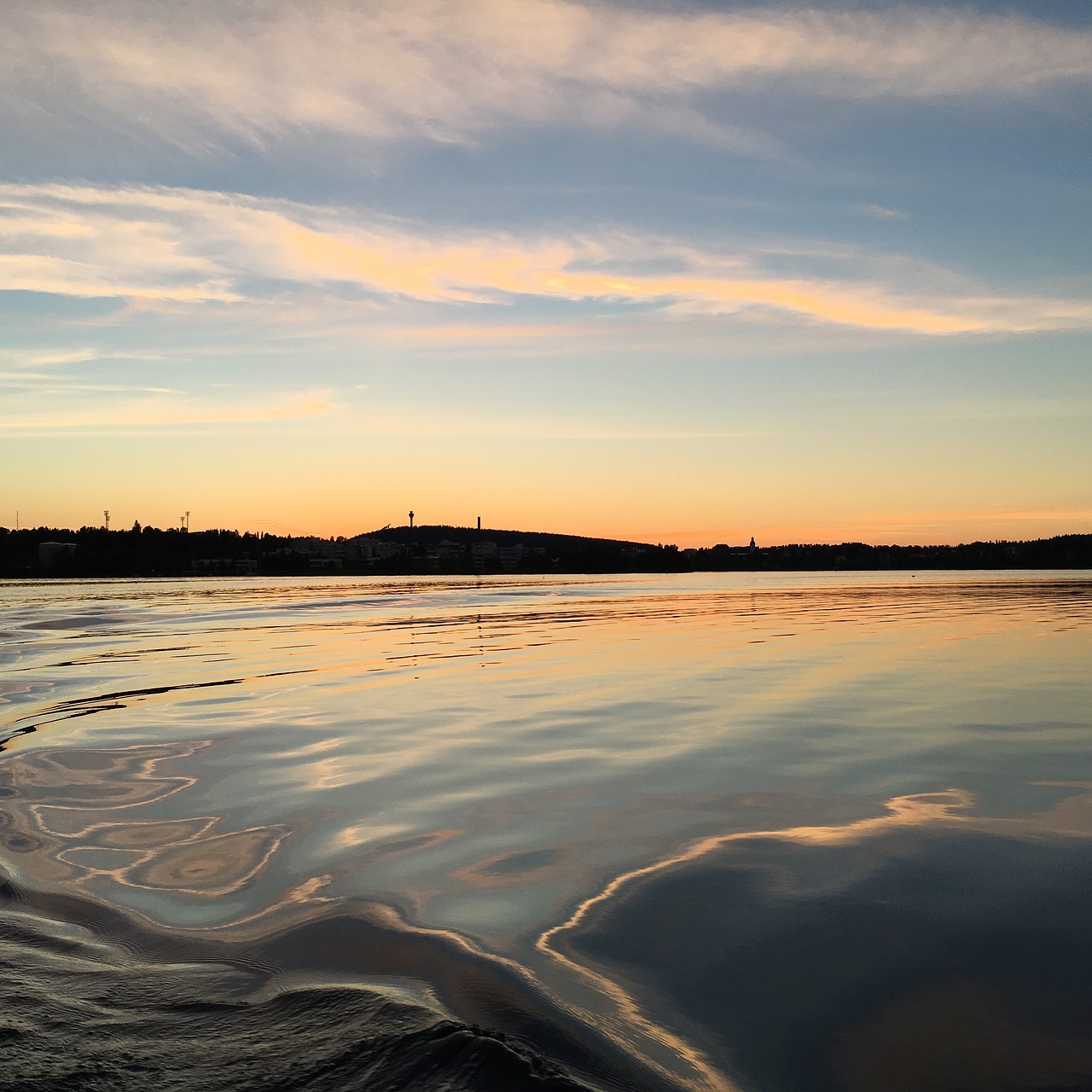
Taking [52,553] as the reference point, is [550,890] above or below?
below

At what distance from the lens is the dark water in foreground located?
3662 mm

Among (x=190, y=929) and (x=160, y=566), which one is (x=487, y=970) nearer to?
(x=190, y=929)

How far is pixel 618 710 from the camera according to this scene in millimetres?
12562

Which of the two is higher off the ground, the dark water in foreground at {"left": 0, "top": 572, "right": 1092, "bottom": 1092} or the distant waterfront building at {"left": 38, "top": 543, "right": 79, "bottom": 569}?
the distant waterfront building at {"left": 38, "top": 543, "right": 79, "bottom": 569}

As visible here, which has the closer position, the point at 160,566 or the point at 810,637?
the point at 810,637

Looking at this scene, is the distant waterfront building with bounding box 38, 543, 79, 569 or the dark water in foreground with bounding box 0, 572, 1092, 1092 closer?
the dark water in foreground with bounding box 0, 572, 1092, 1092

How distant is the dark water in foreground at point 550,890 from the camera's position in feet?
12.0

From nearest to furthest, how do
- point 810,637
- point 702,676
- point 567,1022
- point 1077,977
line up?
point 567,1022
point 1077,977
point 702,676
point 810,637

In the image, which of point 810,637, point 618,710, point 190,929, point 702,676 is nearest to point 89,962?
point 190,929

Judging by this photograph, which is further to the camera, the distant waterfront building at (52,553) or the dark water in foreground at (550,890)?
the distant waterfront building at (52,553)

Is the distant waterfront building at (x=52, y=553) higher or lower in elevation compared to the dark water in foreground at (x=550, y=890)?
higher

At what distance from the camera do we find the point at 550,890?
5711mm

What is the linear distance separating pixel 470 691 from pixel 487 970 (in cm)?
1011

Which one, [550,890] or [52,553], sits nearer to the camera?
[550,890]
